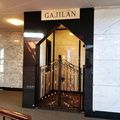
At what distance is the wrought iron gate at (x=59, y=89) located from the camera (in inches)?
179

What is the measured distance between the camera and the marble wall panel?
12.6 ft

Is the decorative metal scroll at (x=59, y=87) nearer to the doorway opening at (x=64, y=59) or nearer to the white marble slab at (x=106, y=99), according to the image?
the doorway opening at (x=64, y=59)

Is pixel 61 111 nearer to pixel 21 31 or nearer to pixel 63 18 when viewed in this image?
pixel 63 18

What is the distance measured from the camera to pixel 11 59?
24.1 ft

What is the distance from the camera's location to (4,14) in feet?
15.5

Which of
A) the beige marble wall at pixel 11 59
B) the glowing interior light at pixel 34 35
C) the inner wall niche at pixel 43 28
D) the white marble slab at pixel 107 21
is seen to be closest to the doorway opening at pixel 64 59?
the inner wall niche at pixel 43 28

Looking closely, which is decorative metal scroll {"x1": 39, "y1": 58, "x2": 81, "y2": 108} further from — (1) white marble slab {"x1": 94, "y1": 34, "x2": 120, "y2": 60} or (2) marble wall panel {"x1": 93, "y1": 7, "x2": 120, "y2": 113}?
(1) white marble slab {"x1": 94, "y1": 34, "x2": 120, "y2": 60}

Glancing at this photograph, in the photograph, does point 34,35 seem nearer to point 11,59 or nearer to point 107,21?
point 107,21

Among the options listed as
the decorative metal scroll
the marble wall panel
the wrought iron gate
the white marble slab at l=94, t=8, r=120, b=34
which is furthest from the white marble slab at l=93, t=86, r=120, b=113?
the white marble slab at l=94, t=8, r=120, b=34

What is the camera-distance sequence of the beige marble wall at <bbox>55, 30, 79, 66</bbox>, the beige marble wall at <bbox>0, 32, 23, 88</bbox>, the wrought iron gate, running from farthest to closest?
1. the beige marble wall at <bbox>0, 32, 23, 88</bbox>
2. the beige marble wall at <bbox>55, 30, 79, 66</bbox>
3. the wrought iron gate

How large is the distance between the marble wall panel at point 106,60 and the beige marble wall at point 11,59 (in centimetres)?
428

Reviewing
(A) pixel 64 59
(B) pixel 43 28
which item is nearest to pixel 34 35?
(B) pixel 43 28

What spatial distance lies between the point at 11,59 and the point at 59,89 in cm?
368

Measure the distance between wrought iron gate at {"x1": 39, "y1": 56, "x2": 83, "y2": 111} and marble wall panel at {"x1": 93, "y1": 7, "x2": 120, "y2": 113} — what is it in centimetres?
70
